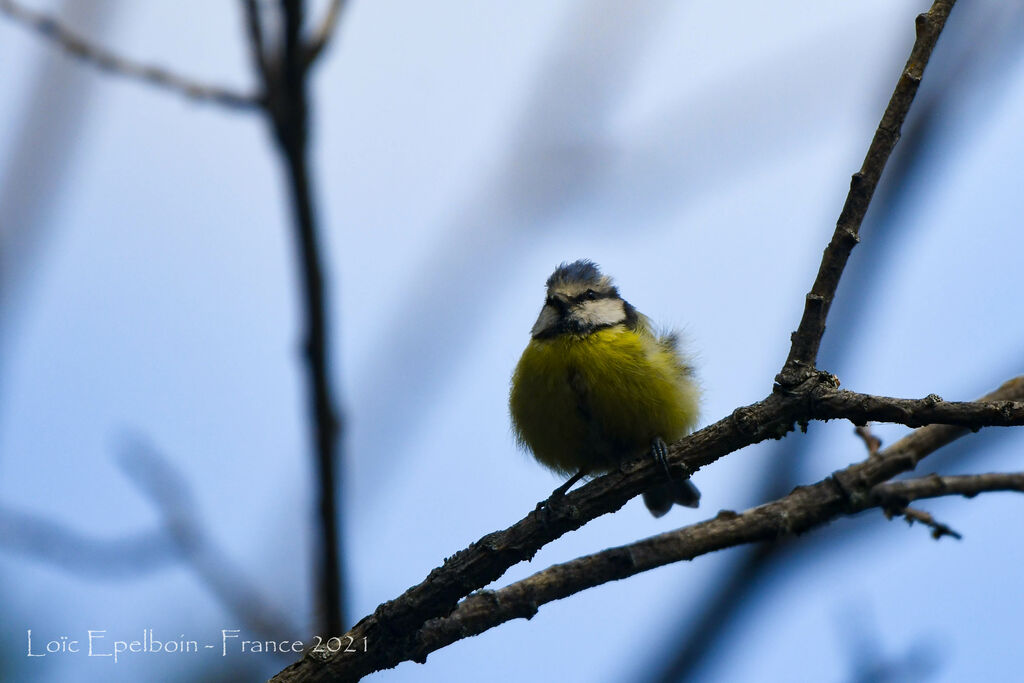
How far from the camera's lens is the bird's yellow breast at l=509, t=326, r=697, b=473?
3.56 m

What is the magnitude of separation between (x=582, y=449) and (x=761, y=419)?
1472 mm

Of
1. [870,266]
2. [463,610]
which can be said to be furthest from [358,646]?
[870,266]

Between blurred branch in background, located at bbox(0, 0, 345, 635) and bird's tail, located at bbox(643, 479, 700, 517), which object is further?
bird's tail, located at bbox(643, 479, 700, 517)

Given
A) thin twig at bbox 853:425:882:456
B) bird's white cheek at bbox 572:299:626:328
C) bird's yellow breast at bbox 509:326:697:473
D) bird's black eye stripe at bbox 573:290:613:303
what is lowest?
thin twig at bbox 853:425:882:456

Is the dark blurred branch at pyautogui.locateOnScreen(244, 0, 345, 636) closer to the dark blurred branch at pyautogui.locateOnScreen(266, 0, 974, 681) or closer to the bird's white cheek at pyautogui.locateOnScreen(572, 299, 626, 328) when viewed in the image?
the dark blurred branch at pyautogui.locateOnScreen(266, 0, 974, 681)

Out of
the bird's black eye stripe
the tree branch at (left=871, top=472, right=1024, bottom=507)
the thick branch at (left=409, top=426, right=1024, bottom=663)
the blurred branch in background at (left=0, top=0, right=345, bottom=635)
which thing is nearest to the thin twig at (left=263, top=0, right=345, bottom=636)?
the blurred branch in background at (left=0, top=0, right=345, bottom=635)

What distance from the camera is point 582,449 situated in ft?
12.1

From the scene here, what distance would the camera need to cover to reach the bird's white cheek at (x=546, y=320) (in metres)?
3.96

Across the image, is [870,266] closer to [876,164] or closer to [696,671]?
[876,164]

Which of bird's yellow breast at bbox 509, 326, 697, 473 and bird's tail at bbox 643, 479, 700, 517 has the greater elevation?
bird's yellow breast at bbox 509, 326, 697, 473

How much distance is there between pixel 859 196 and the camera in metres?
2.22

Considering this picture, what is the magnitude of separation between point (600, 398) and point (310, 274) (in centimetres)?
127

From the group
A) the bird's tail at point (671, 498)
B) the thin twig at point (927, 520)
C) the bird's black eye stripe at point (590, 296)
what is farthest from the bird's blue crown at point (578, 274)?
the thin twig at point (927, 520)

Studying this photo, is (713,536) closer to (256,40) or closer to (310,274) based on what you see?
(310,274)
